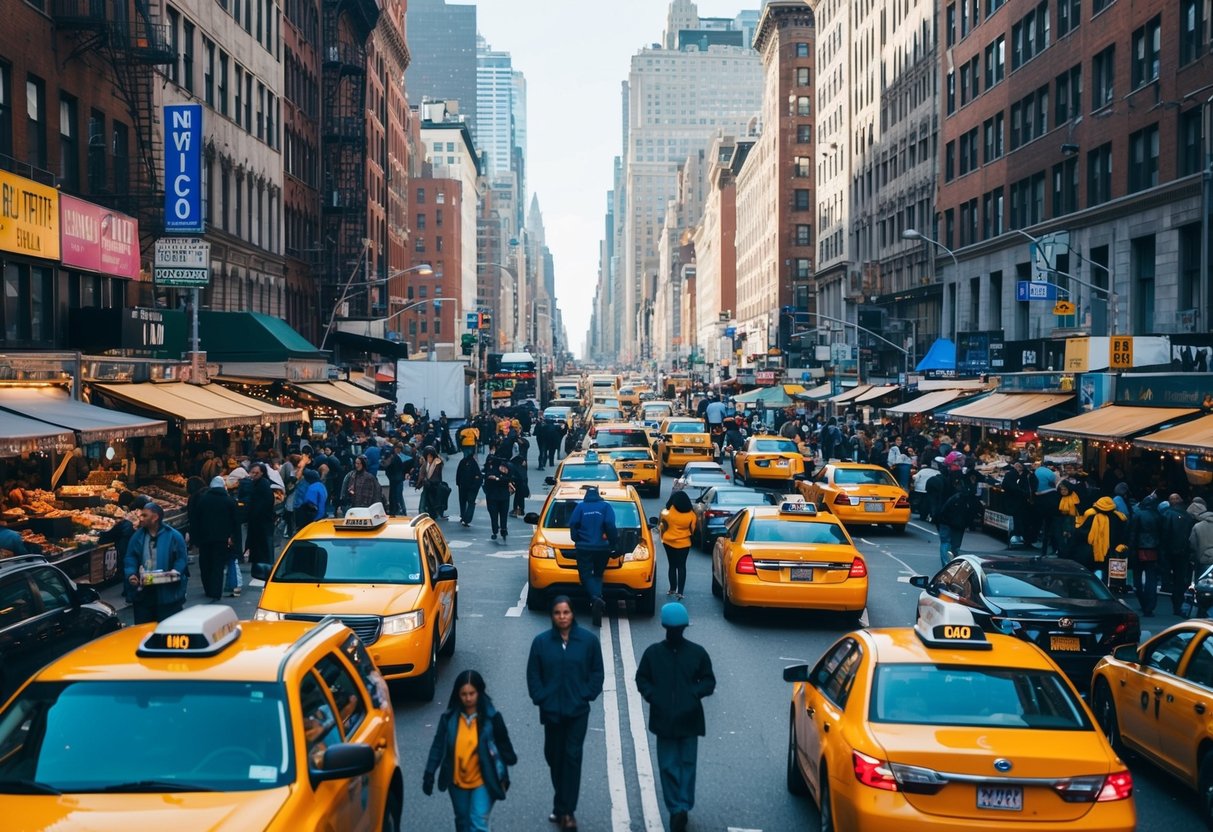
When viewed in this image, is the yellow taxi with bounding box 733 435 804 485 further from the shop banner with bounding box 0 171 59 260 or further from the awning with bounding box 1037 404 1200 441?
the shop banner with bounding box 0 171 59 260

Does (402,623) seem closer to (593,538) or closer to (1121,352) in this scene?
(593,538)

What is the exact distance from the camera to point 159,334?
2978 cm

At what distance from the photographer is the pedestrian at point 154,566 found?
13.7m

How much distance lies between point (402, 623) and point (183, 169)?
21948mm

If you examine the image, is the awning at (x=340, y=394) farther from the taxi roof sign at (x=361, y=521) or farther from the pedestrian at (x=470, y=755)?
the pedestrian at (x=470, y=755)

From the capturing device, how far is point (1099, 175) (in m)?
44.0

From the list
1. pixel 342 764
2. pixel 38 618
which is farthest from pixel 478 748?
pixel 38 618

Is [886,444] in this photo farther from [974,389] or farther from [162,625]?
[162,625]

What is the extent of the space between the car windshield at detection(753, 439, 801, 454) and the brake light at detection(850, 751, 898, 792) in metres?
29.5

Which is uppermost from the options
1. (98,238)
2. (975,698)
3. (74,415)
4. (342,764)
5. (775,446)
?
(98,238)

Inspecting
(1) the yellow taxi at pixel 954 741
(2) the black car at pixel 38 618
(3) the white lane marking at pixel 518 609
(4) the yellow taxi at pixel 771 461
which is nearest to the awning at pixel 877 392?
(4) the yellow taxi at pixel 771 461

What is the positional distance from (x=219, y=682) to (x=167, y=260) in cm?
2477

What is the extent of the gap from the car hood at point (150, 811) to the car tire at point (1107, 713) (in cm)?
744

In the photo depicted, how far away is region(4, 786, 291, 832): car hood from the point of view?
221 inches
